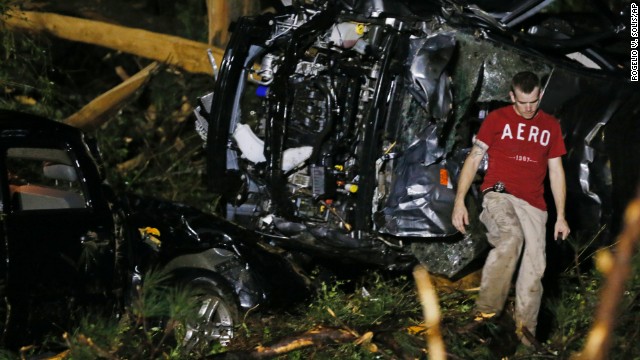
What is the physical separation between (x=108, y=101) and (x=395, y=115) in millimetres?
4068

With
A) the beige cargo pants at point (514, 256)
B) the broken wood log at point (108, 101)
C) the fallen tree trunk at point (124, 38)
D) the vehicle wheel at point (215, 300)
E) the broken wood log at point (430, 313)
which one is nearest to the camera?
the broken wood log at point (430, 313)

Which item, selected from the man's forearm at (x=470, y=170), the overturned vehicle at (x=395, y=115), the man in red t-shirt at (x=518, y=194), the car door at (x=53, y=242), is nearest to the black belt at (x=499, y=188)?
the man in red t-shirt at (x=518, y=194)

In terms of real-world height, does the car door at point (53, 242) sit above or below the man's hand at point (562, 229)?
below

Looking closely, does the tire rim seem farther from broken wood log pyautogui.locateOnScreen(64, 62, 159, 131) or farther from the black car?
broken wood log pyautogui.locateOnScreen(64, 62, 159, 131)

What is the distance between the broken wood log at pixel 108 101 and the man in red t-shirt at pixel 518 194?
4.74 metres

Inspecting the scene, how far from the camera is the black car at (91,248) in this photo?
539 centimetres

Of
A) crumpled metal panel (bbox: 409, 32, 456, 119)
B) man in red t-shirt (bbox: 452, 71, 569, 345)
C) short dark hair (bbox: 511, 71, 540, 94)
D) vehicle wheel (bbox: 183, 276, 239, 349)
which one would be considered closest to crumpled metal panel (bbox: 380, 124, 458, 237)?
crumpled metal panel (bbox: 409, 32, 456, 119)

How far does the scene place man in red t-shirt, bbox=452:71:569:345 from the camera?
5.57 metres

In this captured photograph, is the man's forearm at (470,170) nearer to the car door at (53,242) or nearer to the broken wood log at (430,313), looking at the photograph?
the broken wood log at (430,313)

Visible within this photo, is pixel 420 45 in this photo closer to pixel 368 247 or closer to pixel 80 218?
pixel 368 247

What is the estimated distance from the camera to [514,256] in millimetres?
5551

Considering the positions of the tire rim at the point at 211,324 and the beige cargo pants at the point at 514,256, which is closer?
the tire rim at the point at 211,324

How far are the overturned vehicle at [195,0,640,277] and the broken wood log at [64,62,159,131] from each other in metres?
2.48

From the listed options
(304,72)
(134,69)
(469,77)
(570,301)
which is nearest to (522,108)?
(469,77)
